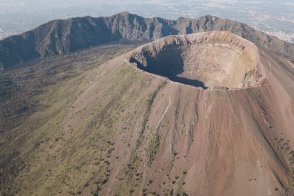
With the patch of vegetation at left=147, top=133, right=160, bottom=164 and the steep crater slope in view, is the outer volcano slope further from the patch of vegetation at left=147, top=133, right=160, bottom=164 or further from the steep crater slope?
the steep crater slope

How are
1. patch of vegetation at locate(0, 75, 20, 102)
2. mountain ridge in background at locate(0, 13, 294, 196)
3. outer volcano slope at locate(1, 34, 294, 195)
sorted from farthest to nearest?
Result: patch of vegetation at locate(0, 75, 20, 102), mountain ridge in background at locate(0, 13, 294, 196), outer volcano slope at locate(1, 34, 294, 195)

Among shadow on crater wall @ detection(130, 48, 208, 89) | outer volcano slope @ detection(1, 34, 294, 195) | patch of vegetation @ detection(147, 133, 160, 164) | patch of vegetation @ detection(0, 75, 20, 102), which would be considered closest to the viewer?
outer volcano slope @ detection(1, 34, 294, 195)

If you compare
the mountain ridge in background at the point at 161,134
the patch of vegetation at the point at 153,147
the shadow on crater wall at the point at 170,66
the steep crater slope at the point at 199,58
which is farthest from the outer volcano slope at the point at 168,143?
the shadow on crater wall at the point at 170,66

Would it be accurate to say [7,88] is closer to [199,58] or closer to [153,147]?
[199,58]

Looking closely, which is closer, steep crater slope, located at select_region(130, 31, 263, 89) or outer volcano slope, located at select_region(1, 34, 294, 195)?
outer volcano slope, located at select_region(1, 34, 294, 195)

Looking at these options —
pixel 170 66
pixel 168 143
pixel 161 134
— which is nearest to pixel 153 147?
pixel 168 143

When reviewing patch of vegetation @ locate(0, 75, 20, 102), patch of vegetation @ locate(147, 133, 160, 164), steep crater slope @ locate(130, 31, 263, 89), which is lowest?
patch of vegetation @ locate(0, 75, 20, 102)

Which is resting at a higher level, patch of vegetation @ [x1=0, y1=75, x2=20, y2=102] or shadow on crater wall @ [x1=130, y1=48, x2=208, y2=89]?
shadow on crater wall @ [x1=130, y1=48, x2=208, y2=89]

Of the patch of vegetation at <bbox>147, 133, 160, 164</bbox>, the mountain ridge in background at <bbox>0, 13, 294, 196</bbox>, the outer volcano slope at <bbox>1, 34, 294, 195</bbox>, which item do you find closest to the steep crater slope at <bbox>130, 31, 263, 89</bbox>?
the mountain ridge in background at <bbox>0, 13, 294, 196</bbox>
